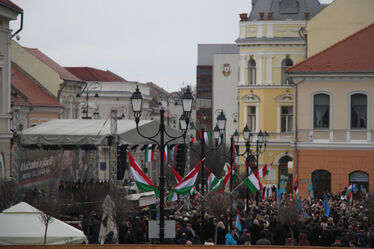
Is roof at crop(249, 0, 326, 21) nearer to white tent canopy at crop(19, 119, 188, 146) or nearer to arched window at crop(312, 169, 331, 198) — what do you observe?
arched window at crop(312, 169, 331, 198)

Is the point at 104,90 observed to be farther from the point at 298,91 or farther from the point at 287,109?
the point at 298,91

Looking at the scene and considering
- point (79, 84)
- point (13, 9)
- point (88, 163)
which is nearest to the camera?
point (13, 9)

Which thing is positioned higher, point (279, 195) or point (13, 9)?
point (13, 9)

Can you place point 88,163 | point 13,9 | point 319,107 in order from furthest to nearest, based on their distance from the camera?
point 88,163 < point 319,107 < point 13,9

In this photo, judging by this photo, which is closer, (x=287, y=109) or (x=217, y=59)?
(x=287, y=109)

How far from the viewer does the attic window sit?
197 ft

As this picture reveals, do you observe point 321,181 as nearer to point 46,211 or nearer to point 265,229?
point 265,229

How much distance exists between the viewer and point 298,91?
41031 millimetres

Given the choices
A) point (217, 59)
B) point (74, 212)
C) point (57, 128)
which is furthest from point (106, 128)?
point (217, 59)

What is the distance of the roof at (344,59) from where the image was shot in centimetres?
4019

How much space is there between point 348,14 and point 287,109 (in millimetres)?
10048

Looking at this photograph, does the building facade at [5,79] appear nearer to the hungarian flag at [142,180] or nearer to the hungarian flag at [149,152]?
the hungarian flag at [149,152]

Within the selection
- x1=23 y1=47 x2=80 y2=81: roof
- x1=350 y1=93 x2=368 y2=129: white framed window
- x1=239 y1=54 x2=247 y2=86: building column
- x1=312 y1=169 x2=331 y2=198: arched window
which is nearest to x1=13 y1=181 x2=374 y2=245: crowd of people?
x1=312 y1=169 x2=331 y2=198: arched window

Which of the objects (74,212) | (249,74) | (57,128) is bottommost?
(74,212)
